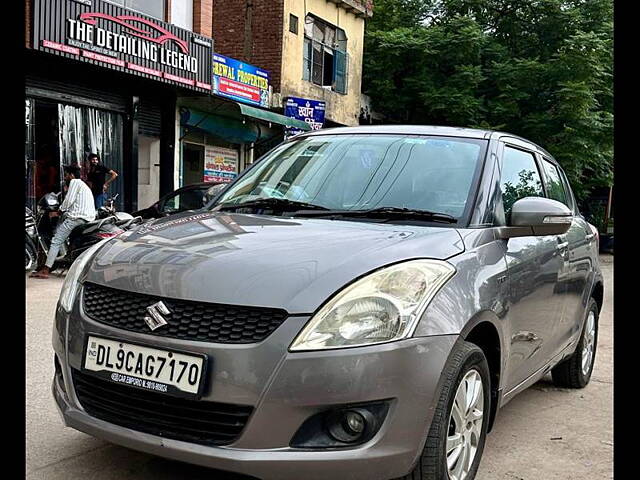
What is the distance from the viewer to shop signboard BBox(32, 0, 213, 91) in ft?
32.8

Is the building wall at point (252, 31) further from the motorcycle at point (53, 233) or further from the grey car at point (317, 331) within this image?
the grey car at point (317, 331)

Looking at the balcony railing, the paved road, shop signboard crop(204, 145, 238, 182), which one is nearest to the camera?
the paved road

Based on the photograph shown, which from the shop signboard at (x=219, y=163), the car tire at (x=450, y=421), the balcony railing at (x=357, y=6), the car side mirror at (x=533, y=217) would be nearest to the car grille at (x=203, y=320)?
the car tire at (x=450, y=421)

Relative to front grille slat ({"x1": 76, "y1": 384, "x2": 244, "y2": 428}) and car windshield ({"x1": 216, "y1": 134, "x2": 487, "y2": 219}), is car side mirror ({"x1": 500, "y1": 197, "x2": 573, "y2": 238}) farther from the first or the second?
front grille slat ({"x1": 76, "y1": 384, "x2": 244, "y2": 428})

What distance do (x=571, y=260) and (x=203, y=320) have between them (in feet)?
8.48

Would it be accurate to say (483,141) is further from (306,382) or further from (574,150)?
(574,150)

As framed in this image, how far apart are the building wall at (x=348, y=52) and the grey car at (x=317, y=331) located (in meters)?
13.9

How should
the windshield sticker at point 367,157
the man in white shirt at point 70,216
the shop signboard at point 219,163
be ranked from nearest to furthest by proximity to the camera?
the windshield sticker at point 367,157
the man in white shirt at point 70,216
the shop signboard at point 219,163

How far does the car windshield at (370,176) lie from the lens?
332 cm

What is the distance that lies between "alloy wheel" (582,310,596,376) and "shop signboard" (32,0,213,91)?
27.9ft

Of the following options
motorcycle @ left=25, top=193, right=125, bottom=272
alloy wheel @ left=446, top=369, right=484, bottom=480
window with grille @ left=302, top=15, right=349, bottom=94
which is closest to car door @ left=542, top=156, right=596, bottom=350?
alloy wheel @ left=446, top=369, right=484, bottom=480

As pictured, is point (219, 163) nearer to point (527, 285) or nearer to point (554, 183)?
point (554, 183)
